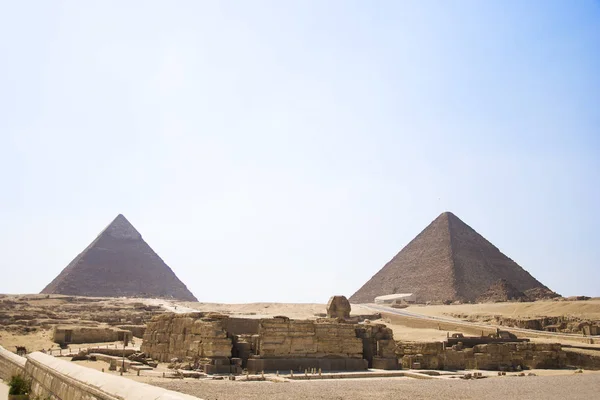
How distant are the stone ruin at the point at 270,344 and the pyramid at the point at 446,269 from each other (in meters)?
49.1

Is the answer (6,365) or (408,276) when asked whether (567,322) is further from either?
(408,276)

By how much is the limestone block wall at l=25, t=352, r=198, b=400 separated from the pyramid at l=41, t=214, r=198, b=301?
68.1 meters

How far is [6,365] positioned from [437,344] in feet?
37.4

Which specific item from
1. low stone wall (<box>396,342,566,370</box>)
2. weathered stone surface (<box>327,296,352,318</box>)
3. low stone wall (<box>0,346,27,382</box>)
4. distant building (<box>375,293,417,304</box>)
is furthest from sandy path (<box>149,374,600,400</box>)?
distant building (<box>375,293,417,304</box>)

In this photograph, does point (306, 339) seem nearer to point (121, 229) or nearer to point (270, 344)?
point (270, 344)

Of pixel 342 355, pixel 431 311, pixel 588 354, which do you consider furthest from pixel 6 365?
pixel 431 311

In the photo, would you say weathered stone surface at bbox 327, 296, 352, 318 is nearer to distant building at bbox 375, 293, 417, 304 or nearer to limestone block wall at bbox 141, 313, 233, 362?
limestone block wall at bbox 141, 313, 233, 362

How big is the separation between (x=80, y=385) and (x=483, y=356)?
1419 cm

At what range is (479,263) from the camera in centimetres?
7456

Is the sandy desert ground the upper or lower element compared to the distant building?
lower

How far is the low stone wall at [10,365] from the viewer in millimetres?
11125

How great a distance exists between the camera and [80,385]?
6105 mm

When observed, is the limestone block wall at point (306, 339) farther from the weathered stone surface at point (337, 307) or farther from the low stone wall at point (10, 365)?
the low stone wall at point (10, 365)

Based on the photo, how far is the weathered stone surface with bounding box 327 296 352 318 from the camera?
64.8ft
